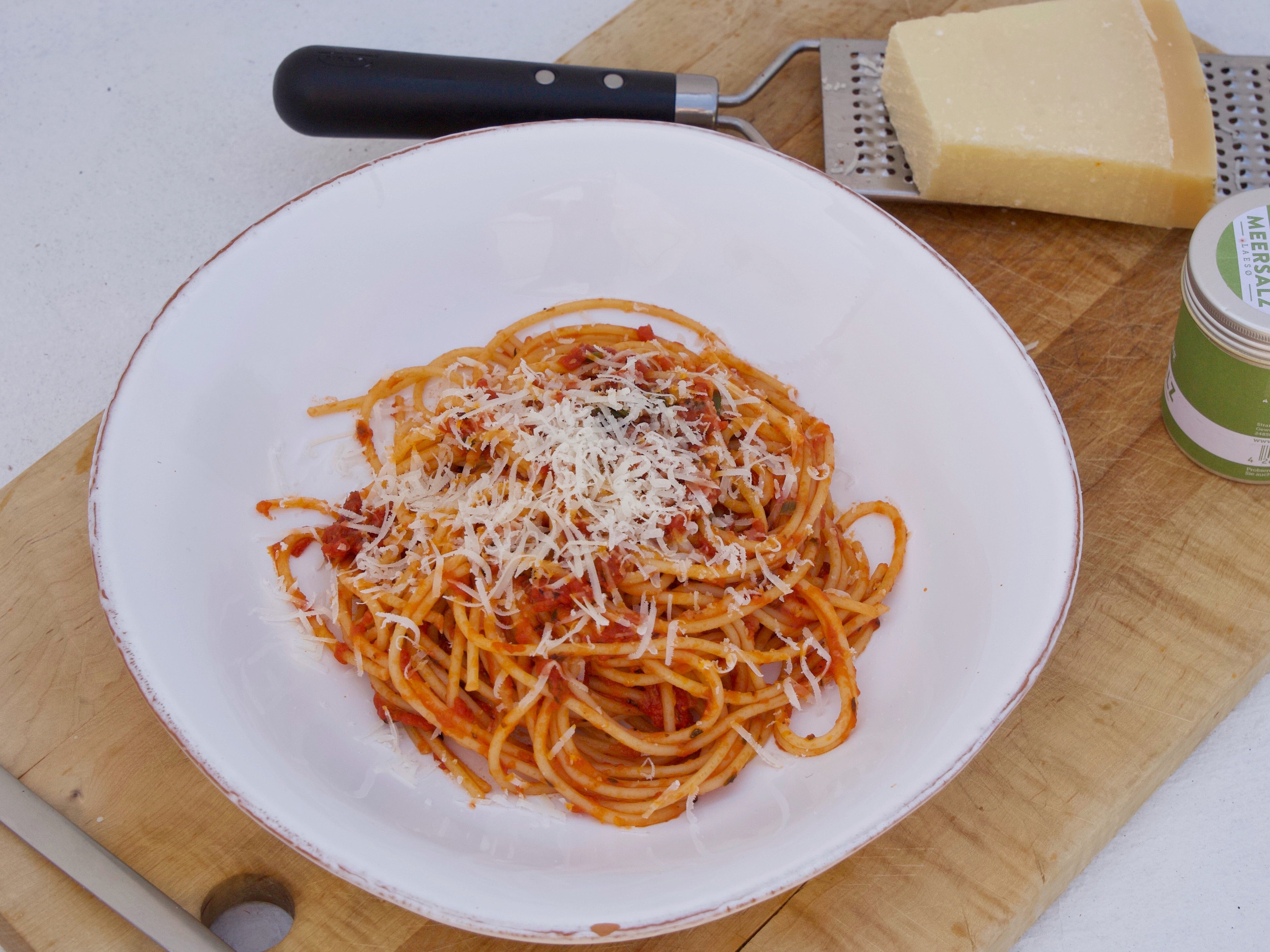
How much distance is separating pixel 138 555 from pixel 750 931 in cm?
127

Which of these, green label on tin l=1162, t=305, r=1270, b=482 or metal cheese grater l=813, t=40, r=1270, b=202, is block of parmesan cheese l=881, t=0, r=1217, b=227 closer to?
metal cheese grater l=813, t=40, r=1270, b=202

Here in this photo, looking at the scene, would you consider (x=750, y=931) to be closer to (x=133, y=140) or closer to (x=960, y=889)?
(x=960, y=889)

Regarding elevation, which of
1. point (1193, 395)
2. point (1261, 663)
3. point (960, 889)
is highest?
point (1193, 395)

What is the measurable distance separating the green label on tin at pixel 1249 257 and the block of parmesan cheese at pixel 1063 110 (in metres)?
0.44

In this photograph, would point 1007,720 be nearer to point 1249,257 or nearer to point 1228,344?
point 1228,344

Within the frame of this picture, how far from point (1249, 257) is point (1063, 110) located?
0.71m

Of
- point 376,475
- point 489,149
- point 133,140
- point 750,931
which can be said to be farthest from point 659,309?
point 133,140

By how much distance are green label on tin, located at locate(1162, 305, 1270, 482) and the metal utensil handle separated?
85.2 inches

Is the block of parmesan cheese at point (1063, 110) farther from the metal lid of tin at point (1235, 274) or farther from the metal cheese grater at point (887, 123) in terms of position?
the metal lid of tin at point (1235, 274)

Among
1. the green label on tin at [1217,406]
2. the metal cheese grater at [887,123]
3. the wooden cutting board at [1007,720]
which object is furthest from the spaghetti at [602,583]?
the metal cheese grater at [887,123]

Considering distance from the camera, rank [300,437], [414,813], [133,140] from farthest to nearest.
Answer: [133,140] < [300,437] < [414,813]

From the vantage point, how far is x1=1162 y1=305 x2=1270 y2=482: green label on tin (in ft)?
7.14

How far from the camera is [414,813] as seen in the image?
1861 mm

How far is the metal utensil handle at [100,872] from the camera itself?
72.9 inches
